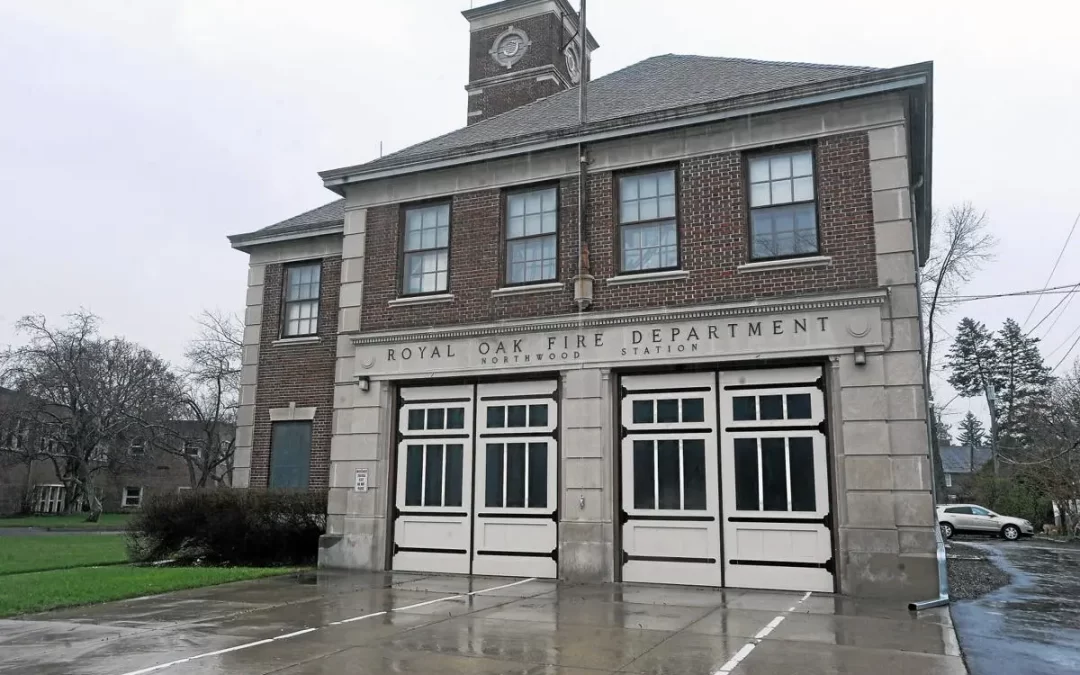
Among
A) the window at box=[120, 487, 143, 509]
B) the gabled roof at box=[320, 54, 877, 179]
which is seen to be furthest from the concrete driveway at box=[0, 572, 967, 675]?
the window at box=[120, 487, 143, 509]

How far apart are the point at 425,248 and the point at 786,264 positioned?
6485 mm

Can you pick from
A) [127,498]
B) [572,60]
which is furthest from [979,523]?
[127,498]

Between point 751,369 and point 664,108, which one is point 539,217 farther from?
point 751,369

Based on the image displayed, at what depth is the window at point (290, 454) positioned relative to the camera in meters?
17.8

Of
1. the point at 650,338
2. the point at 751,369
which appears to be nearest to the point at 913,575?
the point at 751,369

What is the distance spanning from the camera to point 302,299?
1866cm

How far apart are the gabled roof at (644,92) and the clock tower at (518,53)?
5.22 m

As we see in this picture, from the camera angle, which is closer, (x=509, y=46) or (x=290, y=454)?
(x=290, y=454)

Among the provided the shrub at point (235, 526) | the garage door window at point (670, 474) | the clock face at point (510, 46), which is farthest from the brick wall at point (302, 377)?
the clock face at point (510, 46)

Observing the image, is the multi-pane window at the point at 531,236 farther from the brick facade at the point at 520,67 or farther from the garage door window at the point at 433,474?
the brick facade at the point at 520,67

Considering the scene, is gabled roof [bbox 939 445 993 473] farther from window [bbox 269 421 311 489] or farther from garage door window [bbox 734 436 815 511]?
garage door window [bbox 734 436 815 511]

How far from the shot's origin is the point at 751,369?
12328 millimetres

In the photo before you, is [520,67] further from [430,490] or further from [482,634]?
[482,634]

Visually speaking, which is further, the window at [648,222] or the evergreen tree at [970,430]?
the evergreen tree at [970,430]
